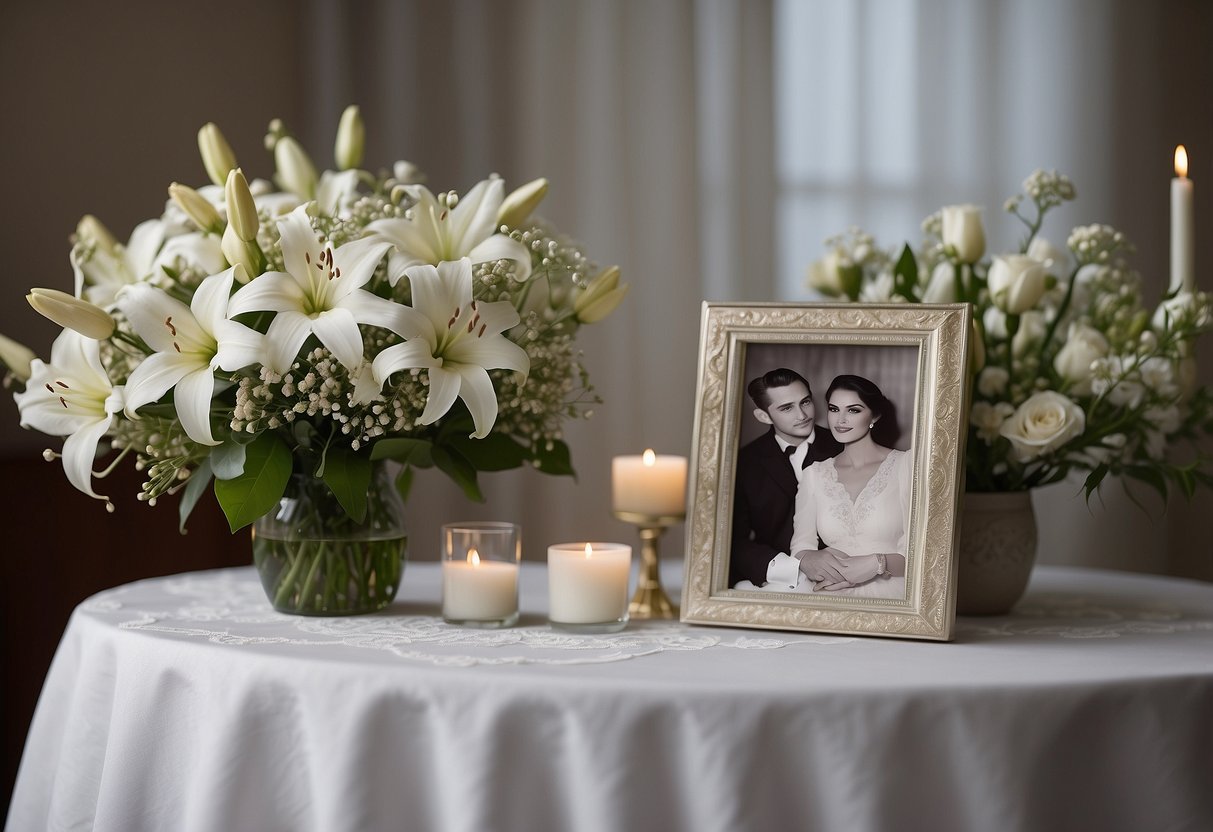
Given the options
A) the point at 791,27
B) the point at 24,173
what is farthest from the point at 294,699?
the point at 791,27

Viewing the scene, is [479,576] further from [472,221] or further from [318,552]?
[472,221]

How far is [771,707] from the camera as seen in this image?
1.00 m

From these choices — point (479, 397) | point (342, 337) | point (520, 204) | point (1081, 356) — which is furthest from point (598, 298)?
point (1081, 356)

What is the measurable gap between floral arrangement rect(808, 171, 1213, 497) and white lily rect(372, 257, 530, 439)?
21.7 inches

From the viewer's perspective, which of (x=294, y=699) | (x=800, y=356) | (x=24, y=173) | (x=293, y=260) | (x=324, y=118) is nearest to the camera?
(x=294, y=699)

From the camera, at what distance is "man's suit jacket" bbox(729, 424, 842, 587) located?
1305 millimetres

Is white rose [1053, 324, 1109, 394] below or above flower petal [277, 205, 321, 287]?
below

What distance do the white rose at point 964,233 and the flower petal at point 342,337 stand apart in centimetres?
73

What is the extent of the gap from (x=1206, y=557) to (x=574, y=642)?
8.73 feet

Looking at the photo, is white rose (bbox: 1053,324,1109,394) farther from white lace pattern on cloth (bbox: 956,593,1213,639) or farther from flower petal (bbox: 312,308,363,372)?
flower petal (bbox: 312,308,363,372)

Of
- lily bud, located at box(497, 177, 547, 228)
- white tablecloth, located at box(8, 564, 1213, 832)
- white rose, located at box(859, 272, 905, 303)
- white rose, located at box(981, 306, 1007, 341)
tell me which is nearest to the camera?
white tablecloth, located at box(8, 564, 1213, 832)

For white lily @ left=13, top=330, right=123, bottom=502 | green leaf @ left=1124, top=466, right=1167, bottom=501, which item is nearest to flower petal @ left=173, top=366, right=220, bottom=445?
white lily @ left=13, top=330, right=123, bottom=502

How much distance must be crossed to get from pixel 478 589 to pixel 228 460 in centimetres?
29

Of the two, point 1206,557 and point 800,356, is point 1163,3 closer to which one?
point 1206,557
